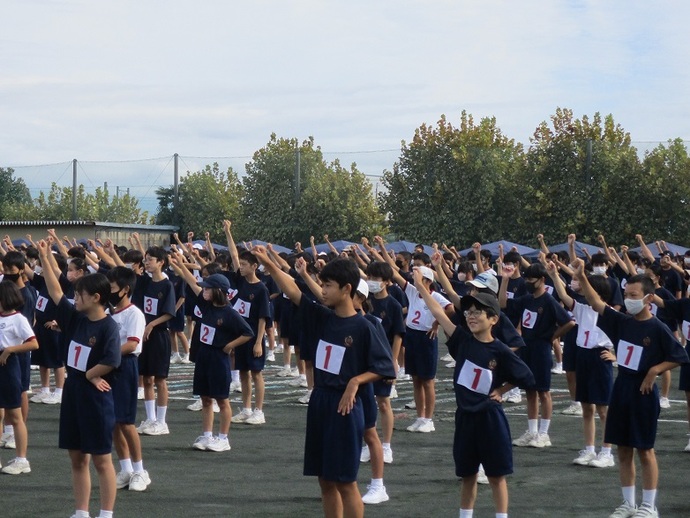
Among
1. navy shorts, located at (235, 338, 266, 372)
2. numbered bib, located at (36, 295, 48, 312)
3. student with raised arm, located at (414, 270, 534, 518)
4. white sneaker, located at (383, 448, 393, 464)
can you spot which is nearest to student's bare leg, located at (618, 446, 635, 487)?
student with raised arm, located at (414, 270, 534, 518)

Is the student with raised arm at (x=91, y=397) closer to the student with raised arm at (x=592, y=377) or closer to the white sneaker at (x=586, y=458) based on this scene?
the student with raised arm at (x=592, y=377)

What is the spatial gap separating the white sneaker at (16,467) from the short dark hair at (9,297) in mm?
1443

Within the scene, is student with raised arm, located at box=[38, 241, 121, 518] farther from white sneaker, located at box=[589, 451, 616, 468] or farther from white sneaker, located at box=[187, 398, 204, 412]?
white sneaker, located at box=[187, 398, 204, 412]

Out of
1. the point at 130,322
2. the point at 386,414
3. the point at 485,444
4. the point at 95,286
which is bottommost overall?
the point at 386,414

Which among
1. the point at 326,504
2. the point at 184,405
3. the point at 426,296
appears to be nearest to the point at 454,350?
the point at 426,296

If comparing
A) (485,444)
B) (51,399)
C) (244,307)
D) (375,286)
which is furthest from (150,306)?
(485,444)

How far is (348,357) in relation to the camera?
7199mm

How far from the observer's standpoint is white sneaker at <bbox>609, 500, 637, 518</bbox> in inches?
333

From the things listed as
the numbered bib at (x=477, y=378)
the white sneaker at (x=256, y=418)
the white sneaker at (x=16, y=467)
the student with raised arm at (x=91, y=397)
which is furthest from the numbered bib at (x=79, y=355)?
the white sneaker at (x=256, y=418)

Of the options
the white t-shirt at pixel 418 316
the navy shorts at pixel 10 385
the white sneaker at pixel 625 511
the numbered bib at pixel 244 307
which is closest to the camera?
the white sneaker at pixel 625 511

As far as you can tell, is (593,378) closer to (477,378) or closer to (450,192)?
(477,378)

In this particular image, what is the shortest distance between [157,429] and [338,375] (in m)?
5.59

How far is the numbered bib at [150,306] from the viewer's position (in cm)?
1305

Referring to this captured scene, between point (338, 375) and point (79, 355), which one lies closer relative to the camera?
point (338, 375)
